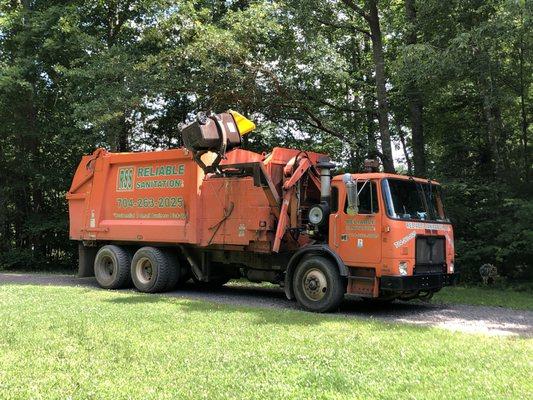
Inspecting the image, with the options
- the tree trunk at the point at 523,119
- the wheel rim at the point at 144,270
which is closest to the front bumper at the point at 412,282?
the wheel rim at the point at 144,270

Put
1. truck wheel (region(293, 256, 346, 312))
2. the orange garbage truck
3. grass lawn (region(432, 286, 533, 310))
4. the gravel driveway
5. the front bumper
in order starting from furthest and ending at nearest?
grass lawn (region(432, 286, 533, 310))
truck wheel (region(293, 256, 346, 312))
the orange garbage truck
the front bumper
the gravel driveway

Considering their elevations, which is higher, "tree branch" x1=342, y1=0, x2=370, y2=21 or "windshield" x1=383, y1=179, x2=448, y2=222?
"tree branch" x1=342, y1=0, x2=370, y2=21

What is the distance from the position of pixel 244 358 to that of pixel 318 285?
4366 mm

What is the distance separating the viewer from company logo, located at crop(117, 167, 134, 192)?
13.7 meters

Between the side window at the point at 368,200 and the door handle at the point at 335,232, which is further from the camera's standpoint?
the door handle at the point at 335,232

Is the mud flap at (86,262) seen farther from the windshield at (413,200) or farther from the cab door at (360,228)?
the windshield at (413,200)

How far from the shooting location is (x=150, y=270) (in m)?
13.1

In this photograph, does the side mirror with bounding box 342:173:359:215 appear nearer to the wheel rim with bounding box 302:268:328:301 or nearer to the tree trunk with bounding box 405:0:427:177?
the wheel rim with bounding box 302:268:328:301

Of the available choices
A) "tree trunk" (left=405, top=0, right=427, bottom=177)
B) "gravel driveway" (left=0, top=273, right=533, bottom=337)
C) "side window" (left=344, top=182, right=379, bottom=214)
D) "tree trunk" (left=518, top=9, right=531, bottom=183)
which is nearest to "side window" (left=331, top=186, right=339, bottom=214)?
"side window" (left=344, top=182, right=379, bottom=214)

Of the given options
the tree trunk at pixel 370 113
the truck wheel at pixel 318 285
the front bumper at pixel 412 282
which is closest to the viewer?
the front bumper at pixel 412 282

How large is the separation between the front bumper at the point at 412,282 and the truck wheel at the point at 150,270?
211 inches

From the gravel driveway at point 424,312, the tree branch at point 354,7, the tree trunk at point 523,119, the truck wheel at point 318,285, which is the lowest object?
the gravel driveway at point 424,312

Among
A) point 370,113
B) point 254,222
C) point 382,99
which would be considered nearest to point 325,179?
point 254,222

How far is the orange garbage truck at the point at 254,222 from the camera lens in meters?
9.73
